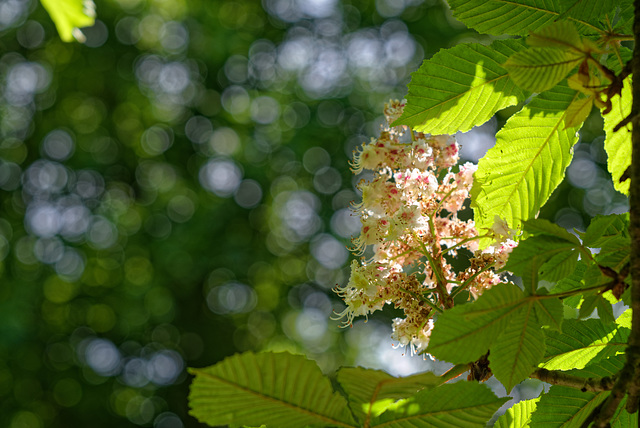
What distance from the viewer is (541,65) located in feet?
1.78

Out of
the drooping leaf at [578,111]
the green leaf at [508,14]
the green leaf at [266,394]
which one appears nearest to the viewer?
the green leaf at [266,394]

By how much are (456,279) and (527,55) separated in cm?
37

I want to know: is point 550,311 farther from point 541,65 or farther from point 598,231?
point 541,65

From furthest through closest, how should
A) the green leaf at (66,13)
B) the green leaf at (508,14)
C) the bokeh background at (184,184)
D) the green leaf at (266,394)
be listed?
the bokeh background at (184,184) < the green leaf at (508,14) < the green leaf at (66,13) < the green leaf at (266,394)

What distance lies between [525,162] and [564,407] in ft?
1.01

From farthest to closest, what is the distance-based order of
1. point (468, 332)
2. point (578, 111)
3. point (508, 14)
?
point (508, 14) < point (578, 111) < point (468, 332)

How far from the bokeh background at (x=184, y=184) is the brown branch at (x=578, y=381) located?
493 cm

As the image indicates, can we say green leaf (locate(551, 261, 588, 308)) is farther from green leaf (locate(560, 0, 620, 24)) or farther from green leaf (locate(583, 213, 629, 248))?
green leaf (locate(560, 0, 620, 24))

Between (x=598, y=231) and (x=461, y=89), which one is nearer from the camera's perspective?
(x=598, y=231)

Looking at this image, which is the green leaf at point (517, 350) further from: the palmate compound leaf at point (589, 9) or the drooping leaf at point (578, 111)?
the palmate compound leaf at point (589, 9)

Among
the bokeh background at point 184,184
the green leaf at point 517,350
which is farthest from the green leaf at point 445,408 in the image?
the bokeh background at point 184,184

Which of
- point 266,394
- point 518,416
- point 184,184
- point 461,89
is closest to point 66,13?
point 266,394

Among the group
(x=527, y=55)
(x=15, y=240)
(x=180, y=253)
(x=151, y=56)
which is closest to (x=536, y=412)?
(x=527, y=55)

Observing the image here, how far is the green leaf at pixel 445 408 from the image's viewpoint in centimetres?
42
